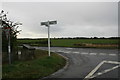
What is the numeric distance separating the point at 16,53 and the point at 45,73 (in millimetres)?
6104

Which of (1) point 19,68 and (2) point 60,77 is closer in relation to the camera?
(2) point 60,77

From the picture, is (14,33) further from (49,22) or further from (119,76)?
(119,76)

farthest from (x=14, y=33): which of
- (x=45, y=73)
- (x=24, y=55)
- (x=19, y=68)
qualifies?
(x=45, y=73)

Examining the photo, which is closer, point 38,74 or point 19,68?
point 38,74

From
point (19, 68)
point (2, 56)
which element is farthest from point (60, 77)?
point (2, 56)

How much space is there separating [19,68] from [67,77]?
3097 millimetres

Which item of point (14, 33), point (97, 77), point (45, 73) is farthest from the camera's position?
point (14, 33)

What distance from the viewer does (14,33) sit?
752 inches

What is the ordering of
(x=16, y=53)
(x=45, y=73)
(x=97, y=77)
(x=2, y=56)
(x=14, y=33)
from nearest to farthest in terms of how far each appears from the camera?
(x=97, y=77) < (x=45, y=73) < (x=2, y=56) < (x=16, y=53) < (x=14, y=33)

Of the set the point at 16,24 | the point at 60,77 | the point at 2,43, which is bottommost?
the point at 60,77

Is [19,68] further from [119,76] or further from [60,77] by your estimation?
[119,76]

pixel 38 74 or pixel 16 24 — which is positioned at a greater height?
pixel 16 24

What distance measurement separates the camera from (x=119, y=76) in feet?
37.4

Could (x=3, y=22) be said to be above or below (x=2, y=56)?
above
